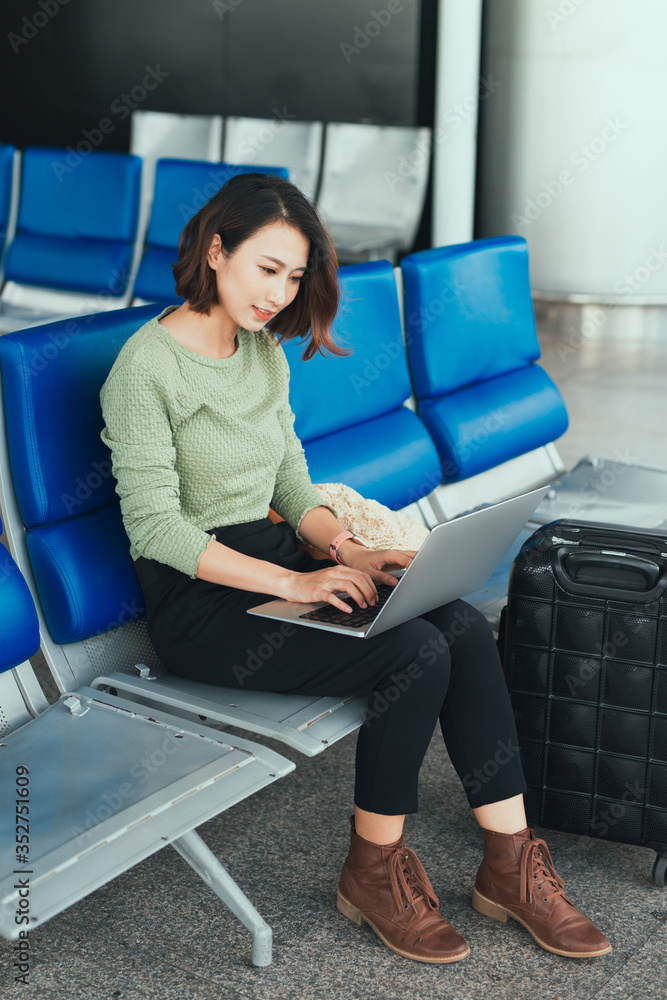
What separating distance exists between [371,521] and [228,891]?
80 cm

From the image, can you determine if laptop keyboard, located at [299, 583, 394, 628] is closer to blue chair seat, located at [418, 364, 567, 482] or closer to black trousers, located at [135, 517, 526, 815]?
black trousers, located at [135, 517, 526, 815]

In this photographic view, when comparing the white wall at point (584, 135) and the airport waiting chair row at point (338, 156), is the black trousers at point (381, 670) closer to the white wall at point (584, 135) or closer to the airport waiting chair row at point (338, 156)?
the airport waiting chair row at point (338, 156)

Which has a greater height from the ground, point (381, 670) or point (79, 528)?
point (79, 528)

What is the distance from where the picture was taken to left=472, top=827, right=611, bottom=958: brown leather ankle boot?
1690mm

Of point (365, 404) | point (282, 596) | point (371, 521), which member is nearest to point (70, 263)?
point (365, 404)

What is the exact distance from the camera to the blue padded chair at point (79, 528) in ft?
5.42

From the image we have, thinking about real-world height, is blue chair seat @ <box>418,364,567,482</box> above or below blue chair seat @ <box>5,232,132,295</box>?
below

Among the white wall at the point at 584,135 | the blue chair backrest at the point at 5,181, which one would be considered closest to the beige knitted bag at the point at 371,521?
the blue chair backrest at the point at 5,181

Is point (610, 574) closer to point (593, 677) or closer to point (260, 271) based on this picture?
point (593, 677)

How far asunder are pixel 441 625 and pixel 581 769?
39 cm

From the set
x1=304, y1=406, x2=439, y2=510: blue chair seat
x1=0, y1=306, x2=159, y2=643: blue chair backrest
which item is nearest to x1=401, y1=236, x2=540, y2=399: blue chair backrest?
x1=304, y1=406, x2=439, y2=510: blue chair seat

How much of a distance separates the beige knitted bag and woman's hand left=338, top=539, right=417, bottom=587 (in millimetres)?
174

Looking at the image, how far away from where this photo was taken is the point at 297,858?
1960mm

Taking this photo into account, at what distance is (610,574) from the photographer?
1.83m
